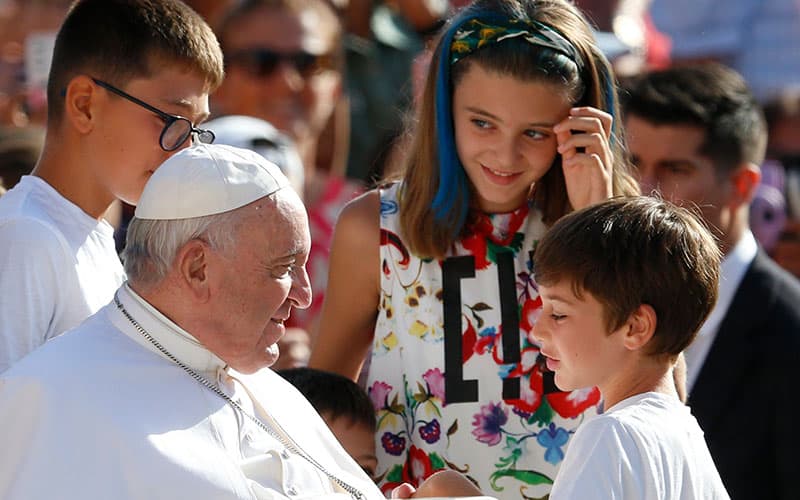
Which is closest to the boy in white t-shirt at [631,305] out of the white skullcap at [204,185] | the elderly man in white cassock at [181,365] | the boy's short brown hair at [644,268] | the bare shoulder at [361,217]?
the boy's short brown hair at [644,268]

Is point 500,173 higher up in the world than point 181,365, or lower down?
higher up

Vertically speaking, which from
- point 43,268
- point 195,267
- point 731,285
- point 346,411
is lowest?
point 346,411

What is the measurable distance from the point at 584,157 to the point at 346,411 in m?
1.01

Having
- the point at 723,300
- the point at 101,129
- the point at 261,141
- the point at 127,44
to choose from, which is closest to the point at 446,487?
the point at 101,129

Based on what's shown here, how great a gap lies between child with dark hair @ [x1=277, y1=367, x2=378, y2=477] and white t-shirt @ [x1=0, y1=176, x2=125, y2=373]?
75 cm

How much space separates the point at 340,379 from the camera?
4.19m

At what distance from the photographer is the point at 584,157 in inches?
159

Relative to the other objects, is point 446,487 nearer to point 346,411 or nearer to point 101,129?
point 346,411

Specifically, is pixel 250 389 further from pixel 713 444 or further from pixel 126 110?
pixel 713 444

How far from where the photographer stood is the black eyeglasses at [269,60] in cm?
705

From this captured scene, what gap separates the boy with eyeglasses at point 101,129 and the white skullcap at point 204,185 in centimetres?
37

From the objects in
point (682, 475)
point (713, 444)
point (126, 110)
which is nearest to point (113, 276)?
point (126, 110)

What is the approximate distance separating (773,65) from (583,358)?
5.43 m

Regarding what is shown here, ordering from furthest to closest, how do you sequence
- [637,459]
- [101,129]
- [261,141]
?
1. [261,141]
2. [101,129]
3. [637,459]
